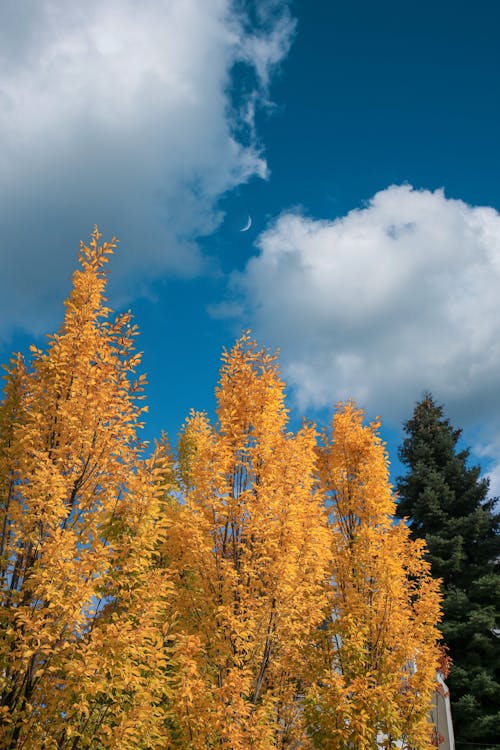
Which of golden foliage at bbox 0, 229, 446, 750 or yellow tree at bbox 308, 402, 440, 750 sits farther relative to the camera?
yellow tree at bbox 308, 402, 440, 750

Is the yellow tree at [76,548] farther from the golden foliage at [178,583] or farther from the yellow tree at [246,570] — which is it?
the yellow tree at [246,570]

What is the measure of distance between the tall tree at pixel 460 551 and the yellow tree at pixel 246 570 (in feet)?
26.1

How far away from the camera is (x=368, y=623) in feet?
38.3

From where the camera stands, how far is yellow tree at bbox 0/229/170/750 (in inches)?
257

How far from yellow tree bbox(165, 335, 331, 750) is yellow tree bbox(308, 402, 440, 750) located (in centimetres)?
95

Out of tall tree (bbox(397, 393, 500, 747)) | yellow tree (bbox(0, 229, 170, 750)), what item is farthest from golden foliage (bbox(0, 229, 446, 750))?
tall tree (bbox(397, 393, 500, 747))

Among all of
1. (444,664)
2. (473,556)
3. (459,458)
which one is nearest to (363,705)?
(444,664)

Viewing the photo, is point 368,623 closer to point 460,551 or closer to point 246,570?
point 246,570

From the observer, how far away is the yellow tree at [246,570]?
787cm

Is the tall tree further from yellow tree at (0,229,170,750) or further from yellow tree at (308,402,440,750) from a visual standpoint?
yellow tree at (0,229,170,750)

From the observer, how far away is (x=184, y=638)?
7.95 meters

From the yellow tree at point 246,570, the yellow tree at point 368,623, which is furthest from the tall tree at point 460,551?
the yellow tree at point 246,570

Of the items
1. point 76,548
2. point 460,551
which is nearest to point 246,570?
point 76,548

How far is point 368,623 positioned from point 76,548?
7238mm
